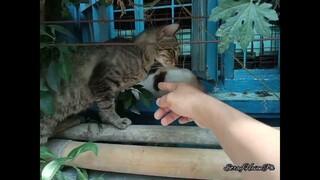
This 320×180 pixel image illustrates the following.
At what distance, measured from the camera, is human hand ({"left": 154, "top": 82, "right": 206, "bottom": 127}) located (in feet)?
4.46

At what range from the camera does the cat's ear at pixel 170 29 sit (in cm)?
133

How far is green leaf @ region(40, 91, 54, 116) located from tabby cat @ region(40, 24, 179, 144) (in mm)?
17

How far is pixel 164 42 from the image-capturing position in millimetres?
1348

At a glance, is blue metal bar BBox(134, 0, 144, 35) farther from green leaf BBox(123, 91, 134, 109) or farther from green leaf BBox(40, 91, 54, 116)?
green leaf BBox(40, 91, 54, 116)

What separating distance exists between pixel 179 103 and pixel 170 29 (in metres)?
0.24

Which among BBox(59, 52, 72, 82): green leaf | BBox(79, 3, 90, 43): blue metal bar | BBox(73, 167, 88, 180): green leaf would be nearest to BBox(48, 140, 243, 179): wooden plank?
BBox(73, 167, 88, 180): green leaf

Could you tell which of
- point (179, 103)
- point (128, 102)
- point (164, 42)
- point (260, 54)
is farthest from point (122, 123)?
point (260, 54)

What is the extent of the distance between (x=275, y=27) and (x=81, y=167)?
2.56ft

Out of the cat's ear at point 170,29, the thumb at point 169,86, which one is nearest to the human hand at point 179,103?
the thumb at point 169,86

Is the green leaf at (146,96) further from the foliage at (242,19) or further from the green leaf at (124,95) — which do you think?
the foliage at (242,19)

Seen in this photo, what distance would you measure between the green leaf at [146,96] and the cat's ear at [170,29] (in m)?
0.20
